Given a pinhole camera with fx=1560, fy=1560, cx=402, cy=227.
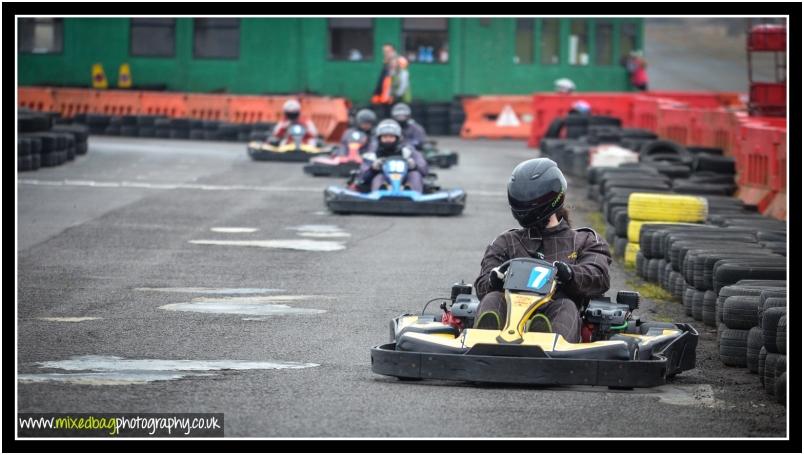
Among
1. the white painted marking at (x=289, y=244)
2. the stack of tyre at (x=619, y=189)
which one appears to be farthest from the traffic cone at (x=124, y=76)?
the white painted marking at (x=289, y=244)

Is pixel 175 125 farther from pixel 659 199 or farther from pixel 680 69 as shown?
pixel 680 69

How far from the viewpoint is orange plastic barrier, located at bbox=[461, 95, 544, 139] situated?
111 feet

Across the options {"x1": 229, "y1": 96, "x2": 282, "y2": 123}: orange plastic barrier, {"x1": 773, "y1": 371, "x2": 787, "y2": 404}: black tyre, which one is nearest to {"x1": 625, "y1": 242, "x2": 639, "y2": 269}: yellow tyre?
{"x1": 773, "y1": 371, "x2": 787, "y2": 404}: black tyre

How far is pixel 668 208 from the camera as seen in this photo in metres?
12.9

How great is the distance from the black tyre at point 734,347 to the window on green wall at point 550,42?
94.4ft

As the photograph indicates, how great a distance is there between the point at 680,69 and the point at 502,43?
17.9 meters

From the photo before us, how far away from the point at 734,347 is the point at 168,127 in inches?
970

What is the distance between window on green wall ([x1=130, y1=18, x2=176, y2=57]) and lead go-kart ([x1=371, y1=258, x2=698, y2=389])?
96.8 ft

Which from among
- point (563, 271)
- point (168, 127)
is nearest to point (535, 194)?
point (563, 271)

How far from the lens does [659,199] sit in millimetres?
12969

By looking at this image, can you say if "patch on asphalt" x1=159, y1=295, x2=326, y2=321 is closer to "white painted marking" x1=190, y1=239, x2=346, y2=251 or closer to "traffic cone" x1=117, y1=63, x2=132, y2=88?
"white painted marking" x1=190, y1=239, x2=346, y2=251

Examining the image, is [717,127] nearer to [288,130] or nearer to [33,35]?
[288,130]

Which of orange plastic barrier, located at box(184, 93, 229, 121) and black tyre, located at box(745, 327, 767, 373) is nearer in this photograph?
black tyre, located at box(745, 327, 767, 373)

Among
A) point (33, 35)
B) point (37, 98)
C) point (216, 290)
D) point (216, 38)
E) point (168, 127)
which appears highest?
point (33, 35)
